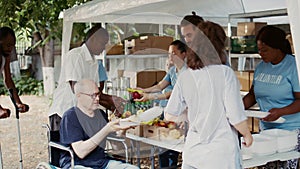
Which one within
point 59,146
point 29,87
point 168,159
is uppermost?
point 59,146

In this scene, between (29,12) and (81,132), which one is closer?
(81,132)

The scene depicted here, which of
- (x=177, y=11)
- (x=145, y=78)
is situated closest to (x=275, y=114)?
(x=145, y=78)

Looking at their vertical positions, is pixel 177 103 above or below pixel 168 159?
above

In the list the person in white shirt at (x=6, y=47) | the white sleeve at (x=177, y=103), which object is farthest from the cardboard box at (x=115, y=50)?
the white sleeve at (x=177, y=103)

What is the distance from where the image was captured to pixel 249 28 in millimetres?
4324

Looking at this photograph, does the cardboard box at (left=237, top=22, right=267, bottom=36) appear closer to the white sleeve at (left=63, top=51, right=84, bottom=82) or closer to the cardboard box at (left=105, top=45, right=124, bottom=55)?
the cardboard box at (left=105, top=45, right=124, bottom=55)

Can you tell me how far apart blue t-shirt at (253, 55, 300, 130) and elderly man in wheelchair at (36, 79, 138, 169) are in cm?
90

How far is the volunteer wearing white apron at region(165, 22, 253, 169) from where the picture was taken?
1785mm

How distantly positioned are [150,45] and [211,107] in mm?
2489

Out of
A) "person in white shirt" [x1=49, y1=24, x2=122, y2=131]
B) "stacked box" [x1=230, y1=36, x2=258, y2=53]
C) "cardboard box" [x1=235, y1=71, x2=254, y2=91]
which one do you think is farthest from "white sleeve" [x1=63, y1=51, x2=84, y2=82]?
"stacked box" [x1=230, y1=36, x2=258, y2=53]

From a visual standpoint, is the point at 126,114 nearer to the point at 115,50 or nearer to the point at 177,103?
the point at 177,103

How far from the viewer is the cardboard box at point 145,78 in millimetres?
3910

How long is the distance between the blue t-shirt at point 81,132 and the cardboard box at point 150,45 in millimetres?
1832

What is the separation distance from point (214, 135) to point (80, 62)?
1.40 m
